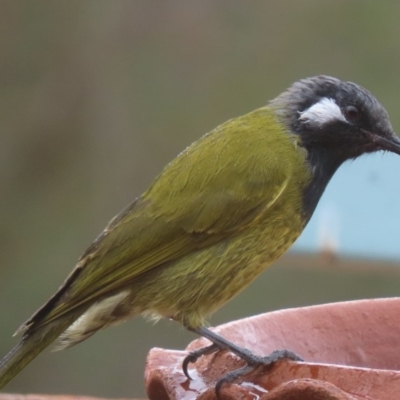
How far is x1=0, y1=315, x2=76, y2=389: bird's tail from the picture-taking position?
3279 mm

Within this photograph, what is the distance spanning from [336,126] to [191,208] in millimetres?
633

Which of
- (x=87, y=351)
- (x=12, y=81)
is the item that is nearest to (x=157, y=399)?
(x=87, y=351)

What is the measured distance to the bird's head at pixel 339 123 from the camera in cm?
384

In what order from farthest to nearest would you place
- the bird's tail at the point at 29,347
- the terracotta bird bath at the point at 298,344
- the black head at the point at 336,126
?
1. the black head at the point at 336,126
2. the bird's tail at the point at 29,347
3. the terracotta bird bath at the point at 298,344

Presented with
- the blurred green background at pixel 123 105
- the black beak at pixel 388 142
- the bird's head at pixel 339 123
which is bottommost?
the blurred green background at pixel 123 105

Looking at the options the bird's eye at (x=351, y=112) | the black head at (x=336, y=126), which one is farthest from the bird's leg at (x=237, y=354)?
the bird's eye at (x=351, y=112)

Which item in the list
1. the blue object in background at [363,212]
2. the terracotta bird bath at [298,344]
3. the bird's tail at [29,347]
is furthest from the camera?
the blue object in background at [363,212]

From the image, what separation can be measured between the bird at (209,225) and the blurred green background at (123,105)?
15.6 feet

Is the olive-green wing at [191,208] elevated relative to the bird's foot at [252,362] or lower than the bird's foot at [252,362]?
elevated

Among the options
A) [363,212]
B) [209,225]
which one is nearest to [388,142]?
[209,225]

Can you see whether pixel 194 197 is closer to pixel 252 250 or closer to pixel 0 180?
pixel 252 250

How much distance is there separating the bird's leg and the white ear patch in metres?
0.97

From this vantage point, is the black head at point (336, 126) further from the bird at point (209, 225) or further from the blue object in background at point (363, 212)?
the blue object in background at point (363, 212)

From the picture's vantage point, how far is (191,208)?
11.9 ft
